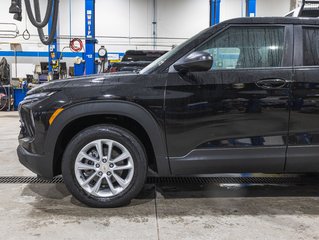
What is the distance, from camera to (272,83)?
10.5ft

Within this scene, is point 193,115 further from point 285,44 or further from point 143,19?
point 143,19

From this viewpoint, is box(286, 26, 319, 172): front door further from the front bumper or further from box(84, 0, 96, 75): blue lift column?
box(84, 0, 96, 75): blue lift column

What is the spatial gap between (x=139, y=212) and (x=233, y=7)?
52.0 ft

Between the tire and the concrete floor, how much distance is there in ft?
0.45

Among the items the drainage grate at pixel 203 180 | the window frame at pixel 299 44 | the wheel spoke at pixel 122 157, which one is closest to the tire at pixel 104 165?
the wheel spoke at pixel 122 157

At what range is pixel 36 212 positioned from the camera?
3.28 metres

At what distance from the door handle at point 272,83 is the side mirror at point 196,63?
452 mm

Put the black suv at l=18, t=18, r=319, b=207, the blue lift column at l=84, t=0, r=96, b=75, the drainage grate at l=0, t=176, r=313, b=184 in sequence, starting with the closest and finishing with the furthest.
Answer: the black suv at l=18, t=18, r=319, b=207 < the drainage grate at l=0, t=176, r=313, b=184 < the blue lift column at l=84, t=0, r=96, b=75

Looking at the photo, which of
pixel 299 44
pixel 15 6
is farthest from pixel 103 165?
pixel 15 6

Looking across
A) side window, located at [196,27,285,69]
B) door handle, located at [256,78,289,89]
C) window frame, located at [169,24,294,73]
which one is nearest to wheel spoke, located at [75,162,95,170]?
window frame, located at [169,24,294,73]

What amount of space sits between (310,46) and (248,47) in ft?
1.80

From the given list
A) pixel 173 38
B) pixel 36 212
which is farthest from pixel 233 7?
pixel 36 212

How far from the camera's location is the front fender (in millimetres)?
3156

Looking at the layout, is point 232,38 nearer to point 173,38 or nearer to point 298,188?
point 298,188
